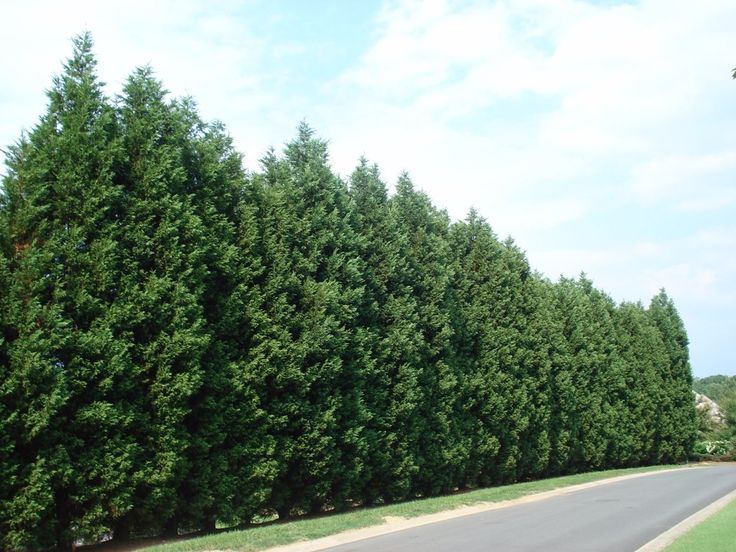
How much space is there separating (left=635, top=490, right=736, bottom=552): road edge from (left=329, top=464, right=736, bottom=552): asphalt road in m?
0.22

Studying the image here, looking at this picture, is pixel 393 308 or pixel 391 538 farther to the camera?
pixel 393 308

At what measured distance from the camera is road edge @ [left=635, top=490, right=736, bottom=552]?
1095 cm

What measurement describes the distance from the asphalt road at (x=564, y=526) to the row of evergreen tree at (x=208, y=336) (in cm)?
317

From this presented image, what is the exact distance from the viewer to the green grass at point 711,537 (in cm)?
998

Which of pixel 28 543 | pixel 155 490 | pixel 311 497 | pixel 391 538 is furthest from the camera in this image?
pixel 311 497

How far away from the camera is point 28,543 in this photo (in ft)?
32.6

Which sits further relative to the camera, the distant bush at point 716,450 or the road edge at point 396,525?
the distant bush at point 716,450

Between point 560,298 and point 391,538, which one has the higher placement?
point 560,298

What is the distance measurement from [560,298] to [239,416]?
23335 millimetres

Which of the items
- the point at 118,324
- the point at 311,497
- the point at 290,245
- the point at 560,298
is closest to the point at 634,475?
the point at 560,298

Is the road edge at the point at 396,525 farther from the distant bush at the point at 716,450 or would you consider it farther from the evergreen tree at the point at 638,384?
the distant bush at the point at 716,450

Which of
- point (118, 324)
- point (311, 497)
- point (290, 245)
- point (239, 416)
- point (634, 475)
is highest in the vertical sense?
point (290, 245)

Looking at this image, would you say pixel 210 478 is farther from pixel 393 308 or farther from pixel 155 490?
pixel 393 308

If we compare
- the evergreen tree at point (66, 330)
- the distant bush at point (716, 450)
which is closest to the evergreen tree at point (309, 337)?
the evergreen tree at point (66, 330)
